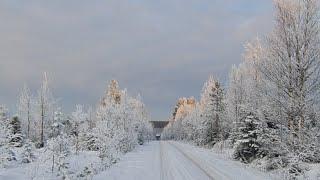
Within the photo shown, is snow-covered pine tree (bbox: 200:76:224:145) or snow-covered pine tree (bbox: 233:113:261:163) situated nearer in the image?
snow-covered pine tree (bbox: 233:113:261:163)

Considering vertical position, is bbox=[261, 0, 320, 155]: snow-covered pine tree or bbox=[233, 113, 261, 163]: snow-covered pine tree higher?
bbox=[261, 0, 320, 155]: snow-covered pine tree

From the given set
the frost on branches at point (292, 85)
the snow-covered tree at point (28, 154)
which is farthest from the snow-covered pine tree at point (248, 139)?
the snow-covered tree at point (28, 154)

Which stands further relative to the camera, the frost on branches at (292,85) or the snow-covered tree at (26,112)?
the snow-covered tree at (26,112)

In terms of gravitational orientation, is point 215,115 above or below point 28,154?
above

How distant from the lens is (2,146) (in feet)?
52.1

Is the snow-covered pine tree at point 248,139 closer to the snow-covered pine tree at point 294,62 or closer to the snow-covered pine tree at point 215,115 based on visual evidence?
the snow-covered pine tree at point 294,62

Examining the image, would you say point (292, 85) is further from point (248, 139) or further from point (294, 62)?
point (248, 139)

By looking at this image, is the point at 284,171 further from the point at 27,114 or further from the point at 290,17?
the point at 27,114

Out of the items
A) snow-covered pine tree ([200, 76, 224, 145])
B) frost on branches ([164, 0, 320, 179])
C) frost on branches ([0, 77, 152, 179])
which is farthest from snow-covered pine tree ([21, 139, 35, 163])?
snow-covered pine tree ([200, 76, 224, 145])

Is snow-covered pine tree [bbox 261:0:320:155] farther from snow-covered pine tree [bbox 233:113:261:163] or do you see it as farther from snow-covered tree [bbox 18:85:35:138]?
snow-covered tree [bbox 18:85:35:138]

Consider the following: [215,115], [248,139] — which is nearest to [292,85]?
[248,139]

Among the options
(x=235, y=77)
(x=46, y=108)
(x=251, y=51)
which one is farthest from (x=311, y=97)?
(x=46, y=108)

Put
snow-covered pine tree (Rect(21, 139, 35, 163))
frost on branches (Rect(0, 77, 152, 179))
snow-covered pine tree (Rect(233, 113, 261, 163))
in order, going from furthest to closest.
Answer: snow-covered pine tree (Rect(233, 113, 261, 163)), snow-covered pine tree (Rect(21, 139, 35, 163)), frost on branches (Rect(0, 77, 152, 179))

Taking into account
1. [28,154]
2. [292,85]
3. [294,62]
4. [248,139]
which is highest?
[294,62]
